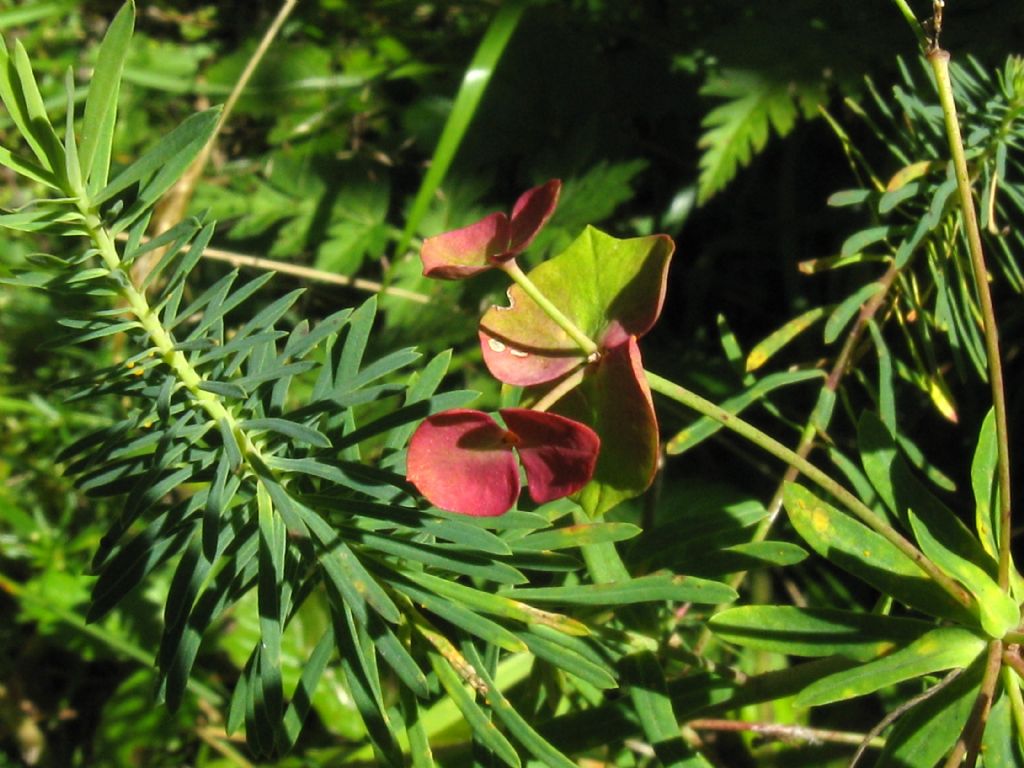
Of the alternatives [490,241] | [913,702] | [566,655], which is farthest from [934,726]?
[490,241]

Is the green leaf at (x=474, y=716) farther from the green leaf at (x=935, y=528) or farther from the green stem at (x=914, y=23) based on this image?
the green stem at (x=914, y=23)

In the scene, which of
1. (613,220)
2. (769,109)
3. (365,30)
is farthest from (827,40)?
(365,30)

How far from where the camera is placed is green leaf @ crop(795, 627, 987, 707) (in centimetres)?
67

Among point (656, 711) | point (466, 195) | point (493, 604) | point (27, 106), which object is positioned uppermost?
point (27, 106)

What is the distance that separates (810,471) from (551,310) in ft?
0.75

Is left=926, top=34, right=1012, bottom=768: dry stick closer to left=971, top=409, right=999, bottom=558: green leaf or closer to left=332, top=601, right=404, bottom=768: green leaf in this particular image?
left=971, top=409, right=999, bottom=558: green leaf

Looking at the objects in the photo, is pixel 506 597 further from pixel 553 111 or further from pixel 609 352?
pixel 553 111

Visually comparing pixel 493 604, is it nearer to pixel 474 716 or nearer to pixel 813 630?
pixel 474 716

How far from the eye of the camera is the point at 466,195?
180cm

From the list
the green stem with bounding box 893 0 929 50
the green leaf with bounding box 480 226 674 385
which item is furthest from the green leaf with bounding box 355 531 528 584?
the green stem with bounding box 893 0 929 50

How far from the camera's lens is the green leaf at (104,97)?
545 mm

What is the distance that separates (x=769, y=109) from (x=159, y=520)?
1.20 metres

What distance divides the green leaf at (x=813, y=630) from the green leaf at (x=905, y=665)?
0.06ft

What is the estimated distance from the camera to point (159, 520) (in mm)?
689
